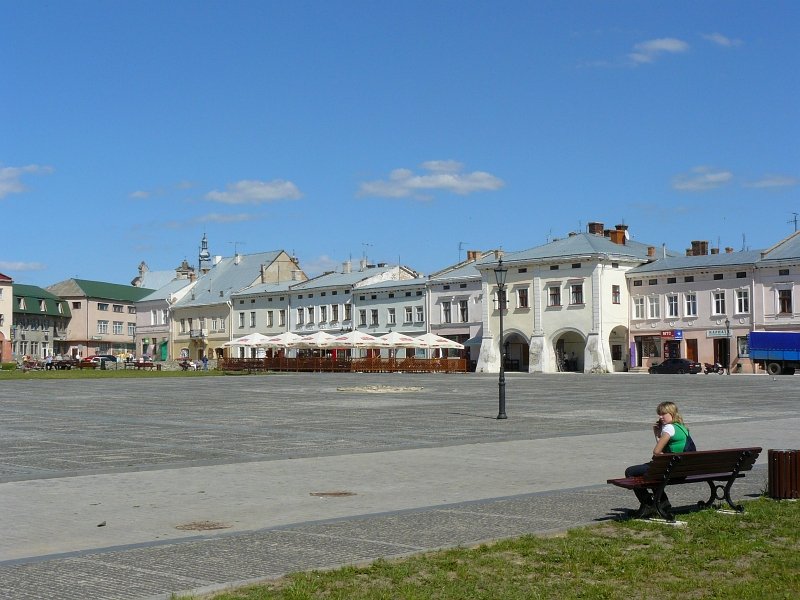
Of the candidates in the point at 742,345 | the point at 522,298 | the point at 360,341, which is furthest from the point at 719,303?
the point at 360,341

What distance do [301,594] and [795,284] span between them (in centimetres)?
6406

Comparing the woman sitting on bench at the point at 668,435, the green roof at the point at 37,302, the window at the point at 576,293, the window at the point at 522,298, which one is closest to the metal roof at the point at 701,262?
the window at the point at 576,293

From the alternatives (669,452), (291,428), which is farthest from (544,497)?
(291,428)

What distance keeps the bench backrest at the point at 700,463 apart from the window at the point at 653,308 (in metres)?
64.2

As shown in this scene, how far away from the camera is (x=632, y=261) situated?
75.6 meters

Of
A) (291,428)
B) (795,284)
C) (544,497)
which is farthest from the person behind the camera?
(795,284)

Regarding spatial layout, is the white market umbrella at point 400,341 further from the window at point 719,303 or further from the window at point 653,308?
the window at point 719,303

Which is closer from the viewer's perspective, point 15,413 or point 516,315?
point 15,413

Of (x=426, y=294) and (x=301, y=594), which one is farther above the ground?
(x=426, y=294)

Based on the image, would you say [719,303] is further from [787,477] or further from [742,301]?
[787,477]

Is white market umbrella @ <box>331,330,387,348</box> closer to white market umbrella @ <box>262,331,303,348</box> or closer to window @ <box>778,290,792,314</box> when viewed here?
white market umbrella @ <box>262,331,303,348</box>

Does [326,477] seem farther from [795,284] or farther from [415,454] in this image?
[795,284]

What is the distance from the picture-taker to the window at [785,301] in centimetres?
6638

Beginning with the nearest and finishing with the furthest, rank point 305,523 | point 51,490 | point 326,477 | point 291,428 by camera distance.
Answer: point 305,523, point 51,490, point 326,477, point 291,428
